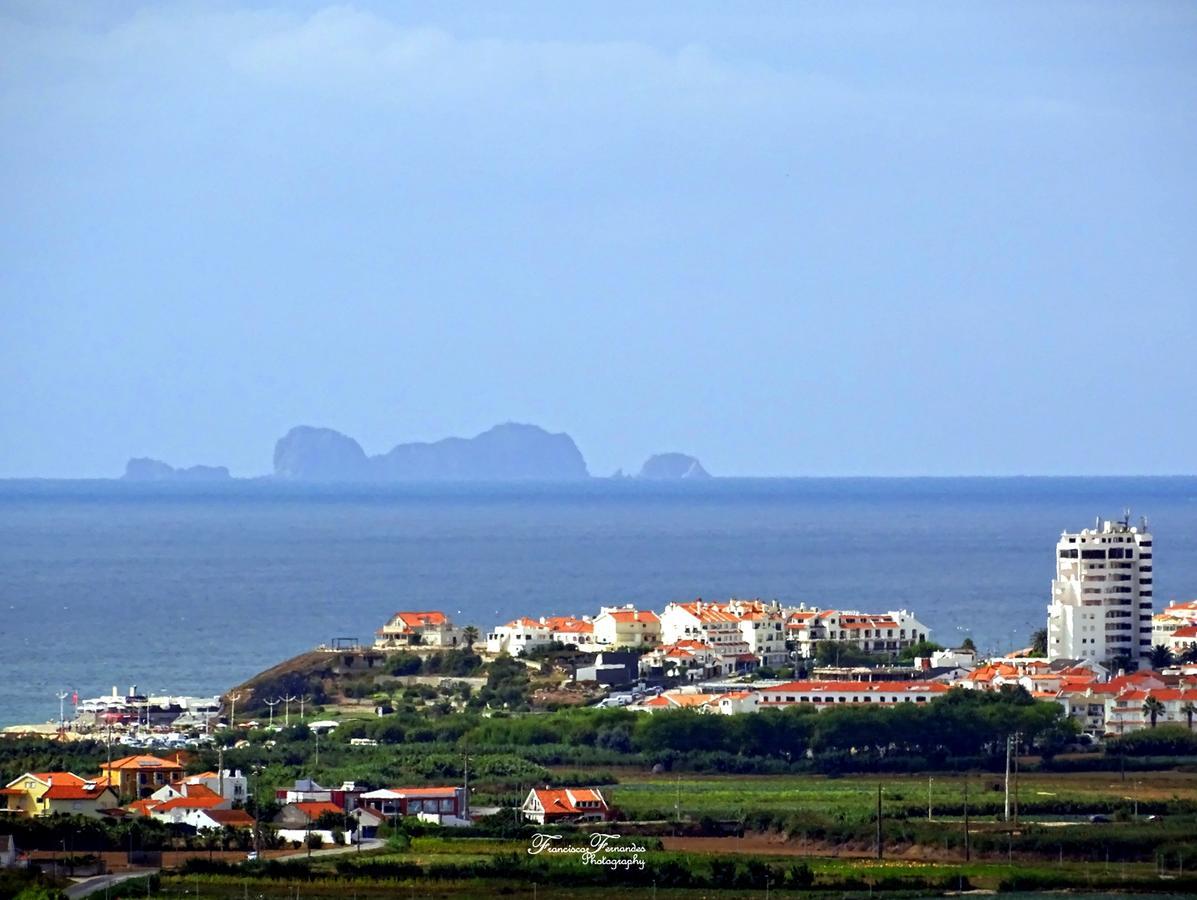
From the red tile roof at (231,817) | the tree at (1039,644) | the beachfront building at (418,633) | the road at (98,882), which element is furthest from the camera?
the beachfront building at (418,633)

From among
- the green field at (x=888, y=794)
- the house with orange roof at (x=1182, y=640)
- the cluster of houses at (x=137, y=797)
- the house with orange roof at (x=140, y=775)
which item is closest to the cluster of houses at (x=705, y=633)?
the house with orange roof at (x=1182, y=640)

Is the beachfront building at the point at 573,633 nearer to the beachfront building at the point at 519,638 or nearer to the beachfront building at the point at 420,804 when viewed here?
the beachfront building at the point at 519,638

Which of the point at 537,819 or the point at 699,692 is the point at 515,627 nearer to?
the point at 699,692

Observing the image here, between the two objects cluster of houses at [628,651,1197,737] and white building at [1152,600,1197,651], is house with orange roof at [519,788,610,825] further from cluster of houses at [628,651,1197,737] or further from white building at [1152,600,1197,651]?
white building at [1152,600,1197,651]

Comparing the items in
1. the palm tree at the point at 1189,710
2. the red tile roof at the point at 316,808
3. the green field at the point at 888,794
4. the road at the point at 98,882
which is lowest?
the road at the point at 98,882

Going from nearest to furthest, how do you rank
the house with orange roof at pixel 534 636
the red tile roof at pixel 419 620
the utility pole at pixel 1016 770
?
the utility pole at pixel 1016 770 → the house with orange roof at pixel 534 636 → the red tile roof at pixel 419 620

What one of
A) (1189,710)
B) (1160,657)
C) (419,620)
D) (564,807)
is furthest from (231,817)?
(419,620)

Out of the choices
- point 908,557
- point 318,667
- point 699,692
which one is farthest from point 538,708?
point 908,557

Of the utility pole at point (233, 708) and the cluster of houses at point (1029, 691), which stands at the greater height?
the cluster of houses at point (1029, 691)

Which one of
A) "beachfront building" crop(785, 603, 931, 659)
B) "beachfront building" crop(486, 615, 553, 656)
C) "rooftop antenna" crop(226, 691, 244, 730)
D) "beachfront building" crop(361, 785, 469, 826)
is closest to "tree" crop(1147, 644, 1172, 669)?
"beachfront building" crop(785, 603, 931, 659)
